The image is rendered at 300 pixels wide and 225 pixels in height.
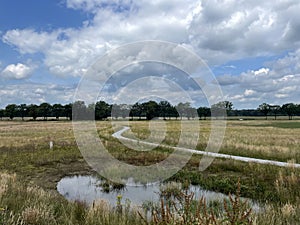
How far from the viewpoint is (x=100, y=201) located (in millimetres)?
7148

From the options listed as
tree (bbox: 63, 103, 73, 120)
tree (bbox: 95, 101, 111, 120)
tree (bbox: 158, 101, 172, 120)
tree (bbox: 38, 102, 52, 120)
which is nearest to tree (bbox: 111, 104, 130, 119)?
tree (bbox: 95, 101, 111, 120)

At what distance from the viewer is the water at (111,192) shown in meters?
10.0

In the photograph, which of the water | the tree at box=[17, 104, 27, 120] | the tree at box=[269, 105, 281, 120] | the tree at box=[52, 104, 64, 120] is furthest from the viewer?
the tree at box=[52, 104, 64, 120]

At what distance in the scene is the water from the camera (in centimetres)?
1003

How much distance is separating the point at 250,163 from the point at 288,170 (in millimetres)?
2561

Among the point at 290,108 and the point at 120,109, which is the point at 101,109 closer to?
the point at 120,109

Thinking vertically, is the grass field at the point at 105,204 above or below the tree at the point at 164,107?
below

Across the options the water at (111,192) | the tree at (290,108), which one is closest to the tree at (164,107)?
the tree at (290,108)

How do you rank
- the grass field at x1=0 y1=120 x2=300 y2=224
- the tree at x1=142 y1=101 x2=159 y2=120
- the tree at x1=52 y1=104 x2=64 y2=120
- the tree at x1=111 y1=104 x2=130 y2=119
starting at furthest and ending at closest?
the tree at x1=52 y1=104 x2=64 y2=120 → the tree at x1=142 y1=101 x2=159 y2=120 → the tree at x1=111 y1=104 x2=130 y2=119 → the grass field at x1=0 y1=120 x2=300 y2=224

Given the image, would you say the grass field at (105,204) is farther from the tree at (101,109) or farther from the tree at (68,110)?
the tree at (68,110)

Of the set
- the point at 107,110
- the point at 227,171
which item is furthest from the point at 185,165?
the point at 107,110

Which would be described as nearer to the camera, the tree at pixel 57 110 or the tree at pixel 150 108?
A: the tree at pixel 150 108

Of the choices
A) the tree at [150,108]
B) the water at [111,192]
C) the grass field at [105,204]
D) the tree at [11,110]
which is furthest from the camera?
the tree at [11,110]

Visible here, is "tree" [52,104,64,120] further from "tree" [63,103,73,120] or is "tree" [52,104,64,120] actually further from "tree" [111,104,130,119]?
"tree" [111,104,130,119]
